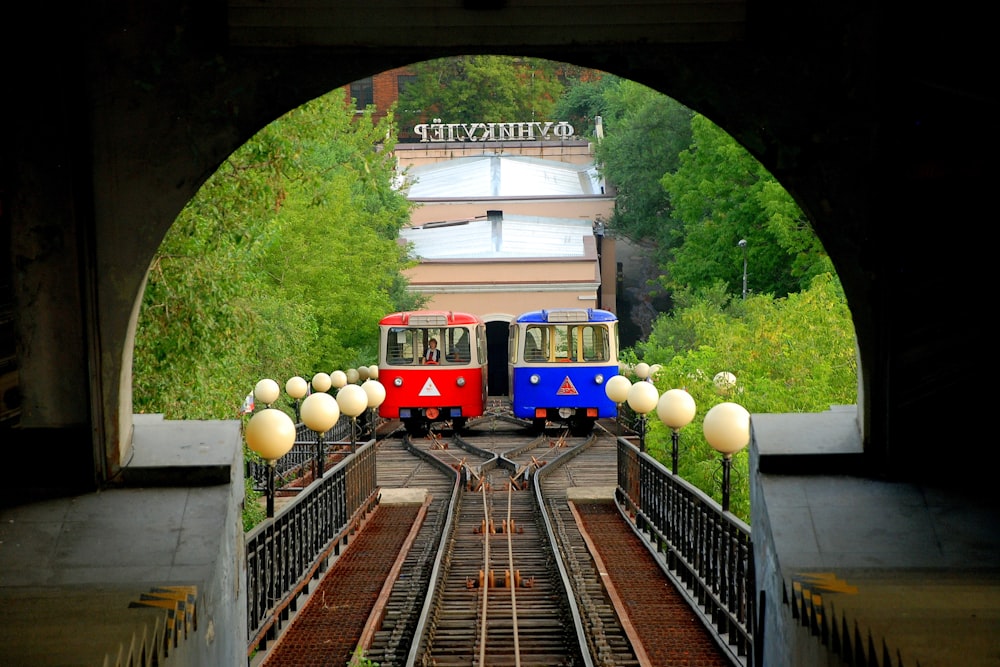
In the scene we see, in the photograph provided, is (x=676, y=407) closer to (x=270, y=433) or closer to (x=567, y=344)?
(x=270, y=433)

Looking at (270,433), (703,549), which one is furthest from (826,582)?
(270,433)

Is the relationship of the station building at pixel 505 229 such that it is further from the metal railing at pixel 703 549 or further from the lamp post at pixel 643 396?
the metal railing at pixel 703 549

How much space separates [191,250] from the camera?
11.7 metres

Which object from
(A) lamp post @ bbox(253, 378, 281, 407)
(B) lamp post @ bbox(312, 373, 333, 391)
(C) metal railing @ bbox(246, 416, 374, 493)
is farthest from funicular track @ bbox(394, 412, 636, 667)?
(A) lamp post @ bbox(253, 378, 281, 407)

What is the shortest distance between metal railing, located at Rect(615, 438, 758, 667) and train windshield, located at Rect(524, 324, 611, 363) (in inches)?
441

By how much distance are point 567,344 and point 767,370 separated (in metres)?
8.84

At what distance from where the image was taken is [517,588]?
12.2 meters

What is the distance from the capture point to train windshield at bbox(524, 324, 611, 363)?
2612 cm

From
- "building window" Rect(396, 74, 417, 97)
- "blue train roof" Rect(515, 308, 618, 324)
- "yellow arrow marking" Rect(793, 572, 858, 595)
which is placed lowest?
"yellow arrow marking" Rect(793, 572, 858, 595)

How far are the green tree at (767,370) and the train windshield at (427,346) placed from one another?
7.70 m

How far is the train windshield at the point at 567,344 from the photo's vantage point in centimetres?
2612

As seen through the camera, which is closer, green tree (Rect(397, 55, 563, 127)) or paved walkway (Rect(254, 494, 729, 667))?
paved walkway (Rect(254, 494, 729, 667))

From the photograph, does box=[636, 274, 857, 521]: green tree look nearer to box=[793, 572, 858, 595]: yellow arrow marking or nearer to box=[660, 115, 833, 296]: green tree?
box=[793, 572, 858, 595]: yellow arrow marking

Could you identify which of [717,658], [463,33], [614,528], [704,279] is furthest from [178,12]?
[704,279]
